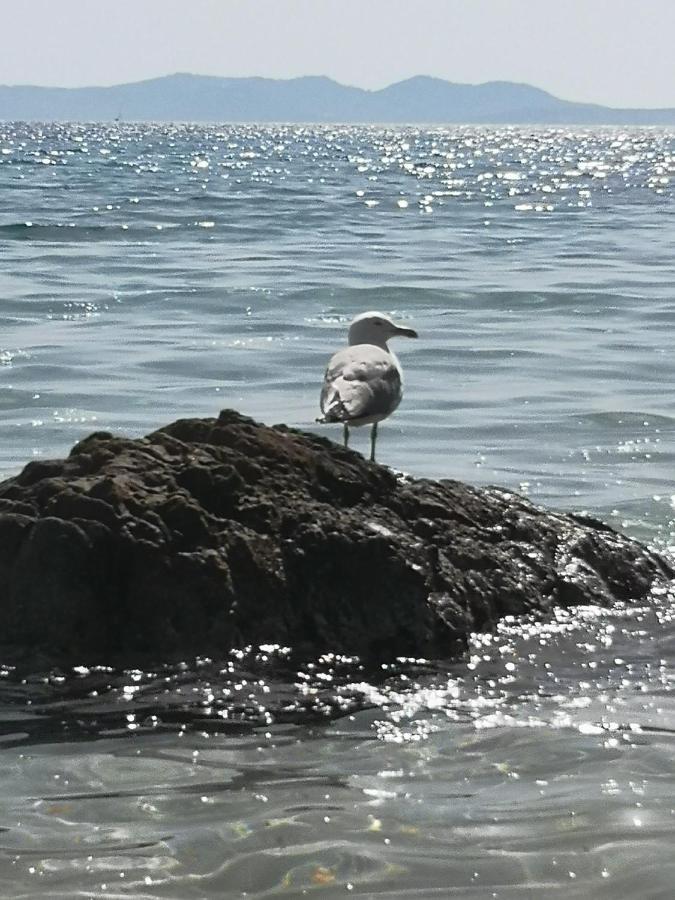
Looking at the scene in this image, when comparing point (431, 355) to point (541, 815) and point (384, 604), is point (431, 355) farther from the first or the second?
point (541, 815)

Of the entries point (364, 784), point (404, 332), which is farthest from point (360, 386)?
point (364, 784)

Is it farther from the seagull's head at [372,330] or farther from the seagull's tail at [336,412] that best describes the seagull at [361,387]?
the seagull's head at [372,330]

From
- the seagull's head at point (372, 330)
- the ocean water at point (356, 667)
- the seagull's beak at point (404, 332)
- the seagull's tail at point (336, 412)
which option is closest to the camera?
the ocean water at point (356, 667)

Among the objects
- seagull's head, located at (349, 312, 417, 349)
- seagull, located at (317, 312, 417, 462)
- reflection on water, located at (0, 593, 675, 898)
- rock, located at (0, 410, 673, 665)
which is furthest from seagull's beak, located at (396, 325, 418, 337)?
reflection on water, located at (0, 593, 675, 898)

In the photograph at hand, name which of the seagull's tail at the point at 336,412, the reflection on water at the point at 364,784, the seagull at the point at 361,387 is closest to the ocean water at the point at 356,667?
the reflection on water at the point at 364,784

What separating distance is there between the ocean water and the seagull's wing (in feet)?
3.82

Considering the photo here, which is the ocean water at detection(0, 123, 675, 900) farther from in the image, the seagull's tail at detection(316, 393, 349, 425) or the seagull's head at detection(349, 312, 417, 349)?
the seagull's tail at detection(316, 393, 349, 425)

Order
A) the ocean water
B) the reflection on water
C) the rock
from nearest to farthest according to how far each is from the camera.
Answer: the reflection on water
the ocean water
the rock

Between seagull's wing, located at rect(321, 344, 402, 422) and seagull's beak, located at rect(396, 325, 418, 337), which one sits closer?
seagull's wing, located at rect(321, 344, 402, 422)

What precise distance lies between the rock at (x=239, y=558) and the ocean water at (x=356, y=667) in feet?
0.51

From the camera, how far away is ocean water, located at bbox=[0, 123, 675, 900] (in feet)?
13.1

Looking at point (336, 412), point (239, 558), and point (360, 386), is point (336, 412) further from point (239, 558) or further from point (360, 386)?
point (239, 558)

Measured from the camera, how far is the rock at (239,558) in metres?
5.36

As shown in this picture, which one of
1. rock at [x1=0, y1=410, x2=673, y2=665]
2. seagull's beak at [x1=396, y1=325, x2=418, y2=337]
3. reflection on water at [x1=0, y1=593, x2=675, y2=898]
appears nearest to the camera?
reflection on water at [x1=0, y1=593, x2=675, y2=898]
